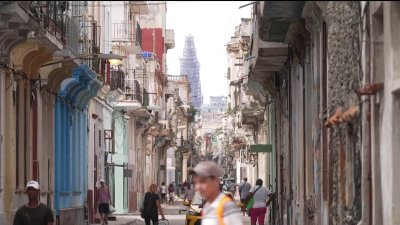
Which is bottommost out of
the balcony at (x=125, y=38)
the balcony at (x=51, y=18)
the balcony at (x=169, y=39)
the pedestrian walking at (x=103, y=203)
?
the pedestrian walking at (x=103, y=203)

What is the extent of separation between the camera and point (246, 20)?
58.7 meters

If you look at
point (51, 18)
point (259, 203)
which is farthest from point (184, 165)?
point (51, 18)

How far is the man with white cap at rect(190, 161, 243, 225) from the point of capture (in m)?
9.39

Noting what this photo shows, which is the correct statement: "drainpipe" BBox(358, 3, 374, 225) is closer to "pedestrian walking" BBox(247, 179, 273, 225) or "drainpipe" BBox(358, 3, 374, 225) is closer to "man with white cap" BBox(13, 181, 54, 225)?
"man with white cap" BBox(13, 181, 54, 225)

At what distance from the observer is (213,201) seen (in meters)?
9.52

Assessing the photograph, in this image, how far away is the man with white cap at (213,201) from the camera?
9391 mm

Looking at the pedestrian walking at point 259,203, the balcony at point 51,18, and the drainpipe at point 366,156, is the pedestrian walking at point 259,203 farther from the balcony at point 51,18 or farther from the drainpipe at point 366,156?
the drainpipe at point 366,156

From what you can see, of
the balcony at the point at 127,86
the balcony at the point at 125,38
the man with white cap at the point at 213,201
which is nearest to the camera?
the man with white cap at the point at 213,201

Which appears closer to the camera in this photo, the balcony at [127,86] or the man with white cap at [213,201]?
the man with white cap at [213,201]

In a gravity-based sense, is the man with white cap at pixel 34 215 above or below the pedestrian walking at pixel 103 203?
above

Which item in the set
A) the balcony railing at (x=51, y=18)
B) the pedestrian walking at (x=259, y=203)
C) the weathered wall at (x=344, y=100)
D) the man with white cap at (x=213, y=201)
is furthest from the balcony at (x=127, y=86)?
the man with white cap at (x=213, y=201)

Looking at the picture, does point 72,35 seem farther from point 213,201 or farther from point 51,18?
point 213,201

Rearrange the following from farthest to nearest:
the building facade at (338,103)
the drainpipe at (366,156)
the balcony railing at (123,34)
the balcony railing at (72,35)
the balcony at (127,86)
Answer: the balcony railing at (123,34) → the balcony at (127,86) → the balcony railing at (72,35) → the drainpipe at (366,156) → the building facade at (338,103)

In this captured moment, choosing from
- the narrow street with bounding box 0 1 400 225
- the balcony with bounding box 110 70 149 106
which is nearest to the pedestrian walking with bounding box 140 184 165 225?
the narrow street with bounding box 0 1 400 225
